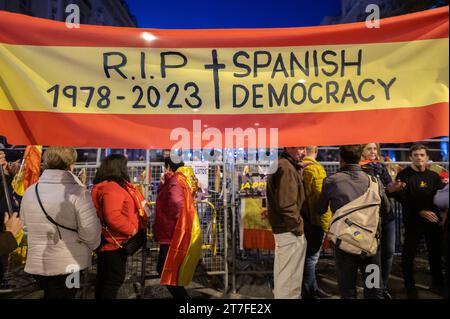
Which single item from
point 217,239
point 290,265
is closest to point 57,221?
point 290,265

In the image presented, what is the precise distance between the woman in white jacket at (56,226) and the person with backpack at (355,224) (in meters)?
2.08

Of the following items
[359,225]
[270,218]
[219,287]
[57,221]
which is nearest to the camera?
[57,221]

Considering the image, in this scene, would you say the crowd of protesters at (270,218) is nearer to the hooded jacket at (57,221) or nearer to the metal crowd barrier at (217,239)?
the hooded jacket at (57,221)

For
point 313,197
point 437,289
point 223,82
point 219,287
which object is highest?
point 223,82

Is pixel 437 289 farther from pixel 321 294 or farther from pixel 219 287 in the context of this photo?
pixel 219 287

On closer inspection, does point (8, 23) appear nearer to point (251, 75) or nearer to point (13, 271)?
point (251, 75)

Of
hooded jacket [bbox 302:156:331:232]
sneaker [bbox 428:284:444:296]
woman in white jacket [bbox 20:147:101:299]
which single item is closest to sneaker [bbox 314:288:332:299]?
hooded jacket [bbox 302:156:331:232]

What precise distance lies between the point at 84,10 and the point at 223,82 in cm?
4499

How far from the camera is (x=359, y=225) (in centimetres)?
286

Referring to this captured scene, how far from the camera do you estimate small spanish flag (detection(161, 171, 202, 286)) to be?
3740 millimetres

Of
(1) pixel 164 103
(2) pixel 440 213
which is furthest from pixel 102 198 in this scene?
(2) pixel 440 213

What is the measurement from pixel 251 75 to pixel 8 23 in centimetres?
171

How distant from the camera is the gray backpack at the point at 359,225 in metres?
2.84

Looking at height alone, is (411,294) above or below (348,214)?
below
